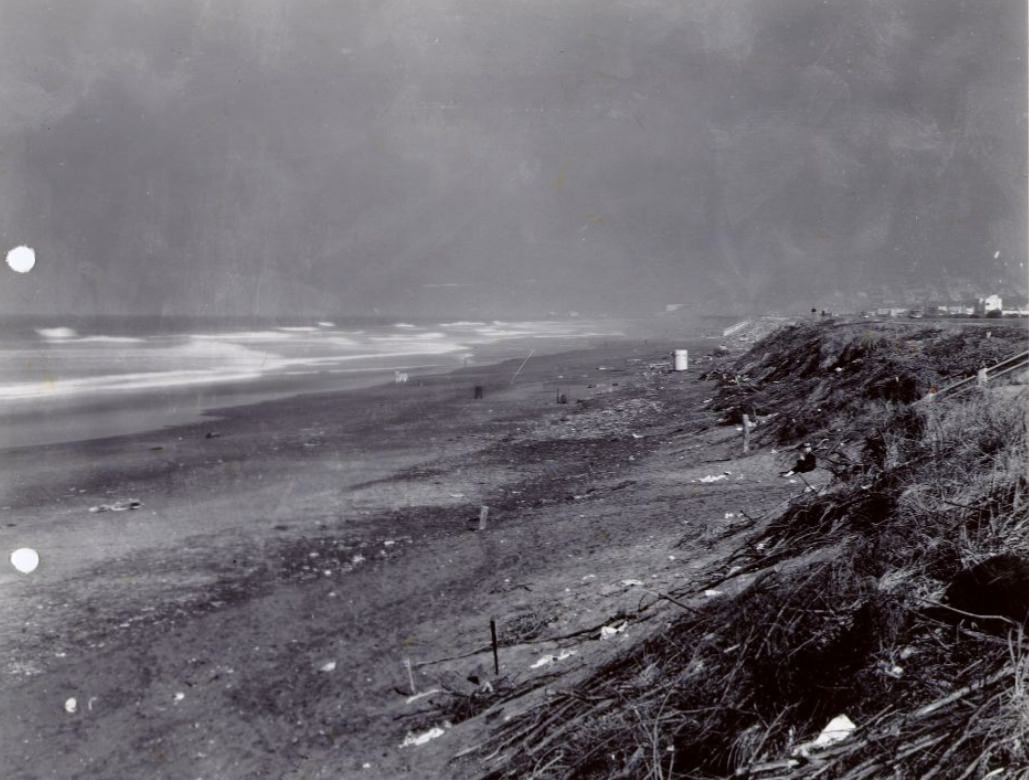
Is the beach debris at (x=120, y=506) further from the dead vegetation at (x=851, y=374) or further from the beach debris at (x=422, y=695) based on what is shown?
the dead vegetation at (x=851, y=374)

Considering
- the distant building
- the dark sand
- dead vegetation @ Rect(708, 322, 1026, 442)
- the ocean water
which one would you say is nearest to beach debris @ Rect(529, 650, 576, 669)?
the dark sand

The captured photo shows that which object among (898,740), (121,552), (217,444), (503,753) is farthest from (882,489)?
(217,444)

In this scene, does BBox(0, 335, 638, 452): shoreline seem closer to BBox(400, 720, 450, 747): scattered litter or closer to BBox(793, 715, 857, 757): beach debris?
BBox(400, 720, 450, 747): scattered litter

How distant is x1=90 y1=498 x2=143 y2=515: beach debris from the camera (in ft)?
31.1

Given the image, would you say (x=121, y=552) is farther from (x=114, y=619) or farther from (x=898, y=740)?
(x=898, y=740)

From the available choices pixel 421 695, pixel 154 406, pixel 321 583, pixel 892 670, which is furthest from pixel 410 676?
pixel 154 406

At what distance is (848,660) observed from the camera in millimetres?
3223

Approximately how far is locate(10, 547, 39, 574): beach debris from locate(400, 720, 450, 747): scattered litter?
17.1 ft

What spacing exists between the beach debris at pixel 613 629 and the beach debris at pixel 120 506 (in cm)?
727

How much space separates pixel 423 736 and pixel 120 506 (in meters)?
7.13

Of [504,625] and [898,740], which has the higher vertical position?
[898,740]

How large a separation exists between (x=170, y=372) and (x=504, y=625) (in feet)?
85.2

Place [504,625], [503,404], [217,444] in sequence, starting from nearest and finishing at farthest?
[504,625], [217,444], [503,404]

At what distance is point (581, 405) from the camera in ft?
57.0
